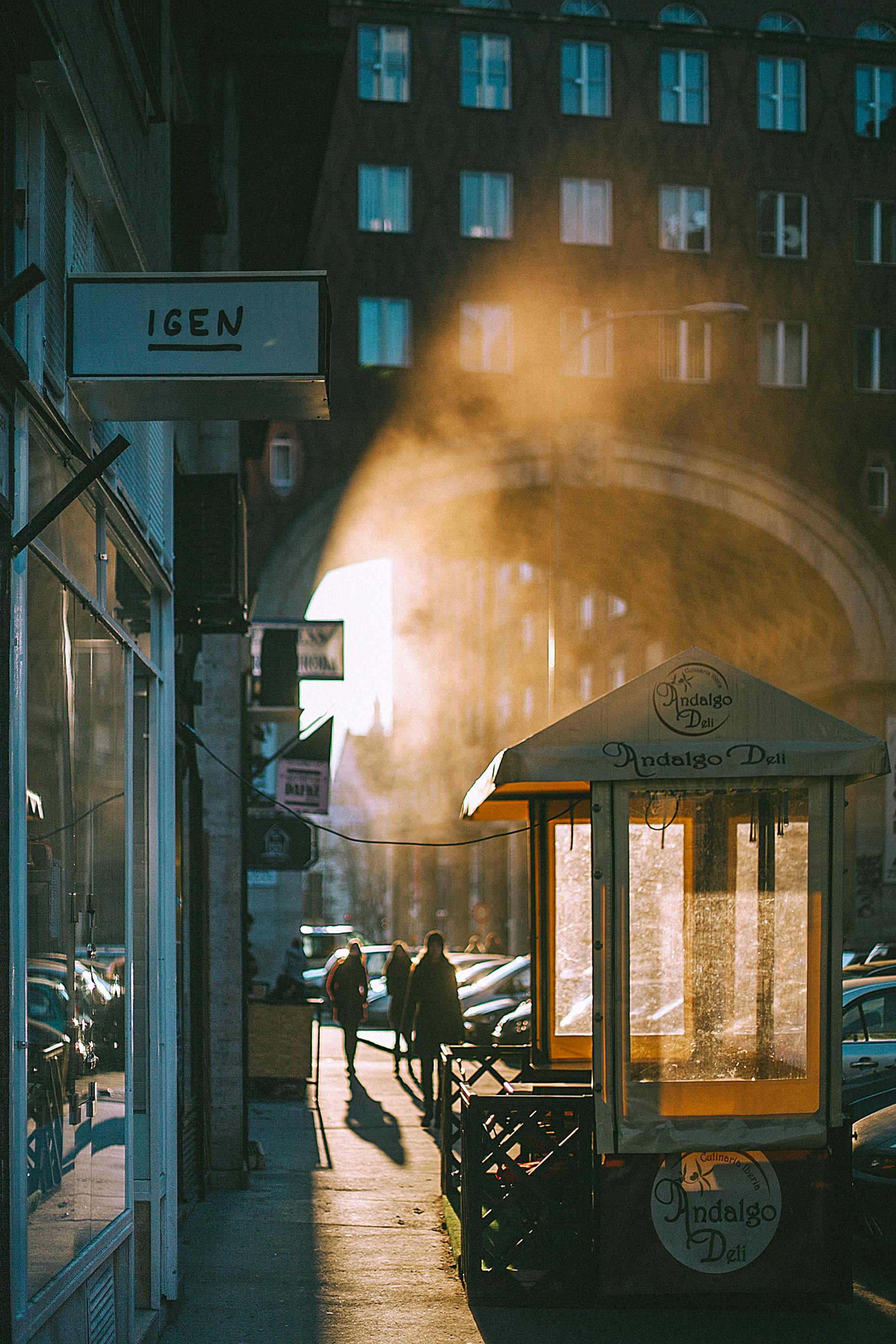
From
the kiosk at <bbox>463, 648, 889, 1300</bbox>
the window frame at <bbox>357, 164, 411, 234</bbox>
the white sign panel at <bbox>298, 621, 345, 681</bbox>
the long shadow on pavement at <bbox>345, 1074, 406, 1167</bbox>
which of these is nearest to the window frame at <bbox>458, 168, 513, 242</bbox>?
the window frame at <bbox>357, 164, 411, 234</bbox>

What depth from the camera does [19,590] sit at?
15.4 feet

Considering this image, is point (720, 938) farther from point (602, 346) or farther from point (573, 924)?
point (602, 346)

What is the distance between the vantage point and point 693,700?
26.7 feet

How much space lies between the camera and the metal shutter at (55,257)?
5.20 metres

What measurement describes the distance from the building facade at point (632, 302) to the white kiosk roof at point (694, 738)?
83.8ft

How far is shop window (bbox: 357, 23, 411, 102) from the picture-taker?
34656 mm

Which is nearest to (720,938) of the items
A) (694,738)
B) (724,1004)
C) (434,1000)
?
(724,1004)

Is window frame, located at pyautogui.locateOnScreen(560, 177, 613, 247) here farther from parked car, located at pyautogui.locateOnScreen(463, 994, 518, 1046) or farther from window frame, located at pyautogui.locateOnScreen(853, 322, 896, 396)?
parked car, located at pyautogui.locateOnScreen(463, 994, 518, 1046)

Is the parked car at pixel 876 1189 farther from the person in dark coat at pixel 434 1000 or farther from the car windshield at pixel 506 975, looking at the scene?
the car windshield at pixel 506 975

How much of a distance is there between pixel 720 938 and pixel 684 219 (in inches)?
1206

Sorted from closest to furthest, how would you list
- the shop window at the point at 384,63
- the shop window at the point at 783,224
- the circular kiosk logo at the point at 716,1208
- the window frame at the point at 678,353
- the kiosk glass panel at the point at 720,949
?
the circular kiosk logo at the point at 716,1208 → the kiosk glass panel at the point at 720,949 → the shop window at the point at 384,63 → the window frame at the point at 678,353 → the shop window at the point at 783,224

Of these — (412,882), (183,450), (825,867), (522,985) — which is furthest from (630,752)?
(412,882)

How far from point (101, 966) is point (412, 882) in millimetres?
76940

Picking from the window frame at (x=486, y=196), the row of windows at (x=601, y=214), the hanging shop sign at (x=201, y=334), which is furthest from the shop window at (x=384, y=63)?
the hanging shop sign at (x=201, y=334)
